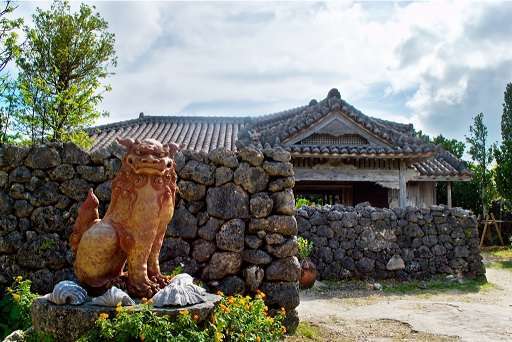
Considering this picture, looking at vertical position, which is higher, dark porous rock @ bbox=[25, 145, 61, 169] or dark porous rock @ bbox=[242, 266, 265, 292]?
dark porous rock @ bbox=[25, 145, 61, 169]

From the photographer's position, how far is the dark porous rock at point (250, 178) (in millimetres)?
5863

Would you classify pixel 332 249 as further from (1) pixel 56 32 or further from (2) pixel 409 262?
(1) pixel 56 32

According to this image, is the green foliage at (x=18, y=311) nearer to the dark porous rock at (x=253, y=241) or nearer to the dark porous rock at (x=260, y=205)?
the dark porous rock at (x=253, y=241)

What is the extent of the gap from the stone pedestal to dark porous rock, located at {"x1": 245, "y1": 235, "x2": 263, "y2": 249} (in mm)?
1996

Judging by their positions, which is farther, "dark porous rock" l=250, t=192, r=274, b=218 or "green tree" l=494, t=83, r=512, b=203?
"green tree" l=494, t=83, r=512, b=203

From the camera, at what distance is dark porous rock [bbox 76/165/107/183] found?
5891 millimetres

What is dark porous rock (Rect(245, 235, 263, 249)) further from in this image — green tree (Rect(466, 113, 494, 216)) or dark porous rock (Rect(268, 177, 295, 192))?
green tree (Rect(466, 113, 494, 216))

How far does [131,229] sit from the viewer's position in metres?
4.06

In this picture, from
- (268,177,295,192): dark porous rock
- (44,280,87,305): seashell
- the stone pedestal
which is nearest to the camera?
the stone pedestal

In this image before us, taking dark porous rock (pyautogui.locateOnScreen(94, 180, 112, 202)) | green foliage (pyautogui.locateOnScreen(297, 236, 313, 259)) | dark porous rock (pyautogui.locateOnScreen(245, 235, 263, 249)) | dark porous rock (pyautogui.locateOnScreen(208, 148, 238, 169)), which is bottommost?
green foliage (pyautogui.locateOnScreen(297, 236, 313, 259))

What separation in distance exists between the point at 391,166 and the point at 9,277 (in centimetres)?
981

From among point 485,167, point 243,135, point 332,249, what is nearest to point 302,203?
point 332,249

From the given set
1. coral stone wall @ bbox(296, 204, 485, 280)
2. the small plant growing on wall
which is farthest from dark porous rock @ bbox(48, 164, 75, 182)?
coral stone wall @ bbox(296, 204, 485, 280)

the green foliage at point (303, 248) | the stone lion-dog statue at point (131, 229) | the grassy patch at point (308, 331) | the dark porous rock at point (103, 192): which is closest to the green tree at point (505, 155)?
the green foliage at point (303, 248)
